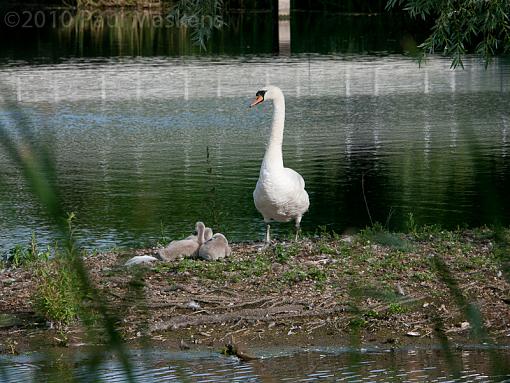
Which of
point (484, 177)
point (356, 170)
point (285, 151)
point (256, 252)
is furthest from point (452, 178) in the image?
point (484, 177)

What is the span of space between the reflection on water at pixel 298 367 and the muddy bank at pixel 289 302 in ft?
0.72

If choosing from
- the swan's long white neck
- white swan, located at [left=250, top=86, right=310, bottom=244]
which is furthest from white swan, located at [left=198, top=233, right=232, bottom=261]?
the swan's long white neck

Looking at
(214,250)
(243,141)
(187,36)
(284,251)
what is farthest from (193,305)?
(187,36)

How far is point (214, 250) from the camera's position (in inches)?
404

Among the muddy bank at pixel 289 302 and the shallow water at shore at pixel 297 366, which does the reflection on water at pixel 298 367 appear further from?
the muddy bank at pixel 289 302

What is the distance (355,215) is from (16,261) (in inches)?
266

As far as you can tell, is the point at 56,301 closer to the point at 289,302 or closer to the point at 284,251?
the point at 289,302

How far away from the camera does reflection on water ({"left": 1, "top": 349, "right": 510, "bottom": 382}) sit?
746cm

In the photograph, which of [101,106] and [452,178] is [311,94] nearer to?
[101,106]

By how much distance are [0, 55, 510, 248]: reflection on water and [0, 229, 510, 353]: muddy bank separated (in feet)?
4.70

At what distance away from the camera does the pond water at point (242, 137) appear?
52.9ft

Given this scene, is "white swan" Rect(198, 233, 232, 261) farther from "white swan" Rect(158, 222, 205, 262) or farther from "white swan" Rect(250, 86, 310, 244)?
"white swan" Rect(250, 86, 310, 244)

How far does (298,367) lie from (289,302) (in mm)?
1186

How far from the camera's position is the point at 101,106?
28.2 meters
